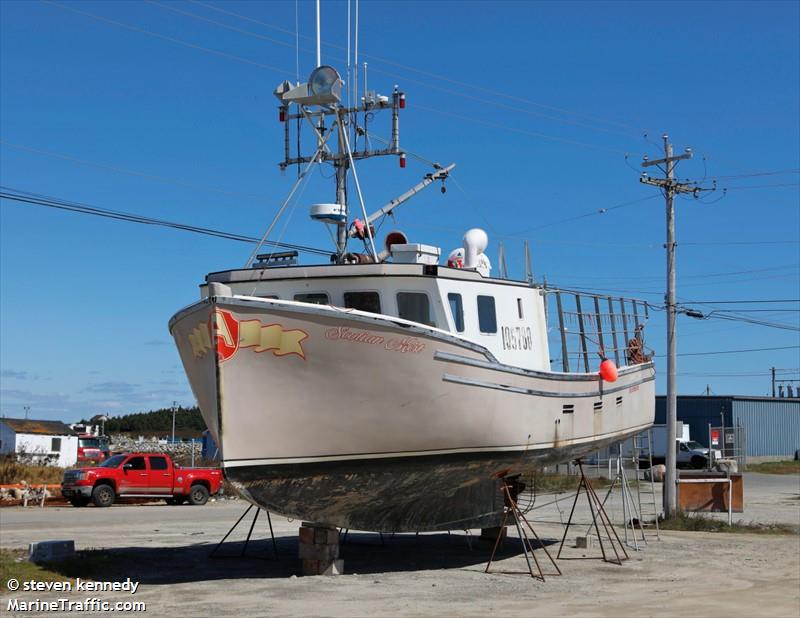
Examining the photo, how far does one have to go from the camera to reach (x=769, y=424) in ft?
210

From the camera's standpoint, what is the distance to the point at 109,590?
12422 mm

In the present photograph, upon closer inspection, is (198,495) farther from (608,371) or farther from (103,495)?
(608,371)

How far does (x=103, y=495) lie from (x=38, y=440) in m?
29.1

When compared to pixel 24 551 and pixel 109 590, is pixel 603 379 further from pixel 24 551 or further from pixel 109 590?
pixel 24 551

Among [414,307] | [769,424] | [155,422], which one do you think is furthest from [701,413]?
[155,422]

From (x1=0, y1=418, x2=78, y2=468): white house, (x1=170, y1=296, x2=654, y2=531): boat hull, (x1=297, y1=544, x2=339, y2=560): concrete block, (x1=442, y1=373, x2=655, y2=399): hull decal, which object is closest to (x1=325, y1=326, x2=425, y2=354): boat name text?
(x1=170, y1=296, x2=654, y2=531): boat hull

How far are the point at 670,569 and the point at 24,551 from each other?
11.0 m

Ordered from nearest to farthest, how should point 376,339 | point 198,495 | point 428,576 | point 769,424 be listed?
1. point 376,339
2. point 428,576
3. point 198,495
4. point 769,424

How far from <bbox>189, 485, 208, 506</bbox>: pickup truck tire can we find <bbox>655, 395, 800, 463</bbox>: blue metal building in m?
37.2

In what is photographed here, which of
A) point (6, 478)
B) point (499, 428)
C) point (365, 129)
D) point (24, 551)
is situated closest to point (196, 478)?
point (6, 478)

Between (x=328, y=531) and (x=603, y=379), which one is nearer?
(x=328, y=531)

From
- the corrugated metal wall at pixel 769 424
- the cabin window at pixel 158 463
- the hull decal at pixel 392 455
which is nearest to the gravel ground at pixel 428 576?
the hull decal at pixel 392 455

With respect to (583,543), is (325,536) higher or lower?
higher

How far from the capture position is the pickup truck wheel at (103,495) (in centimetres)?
2934
